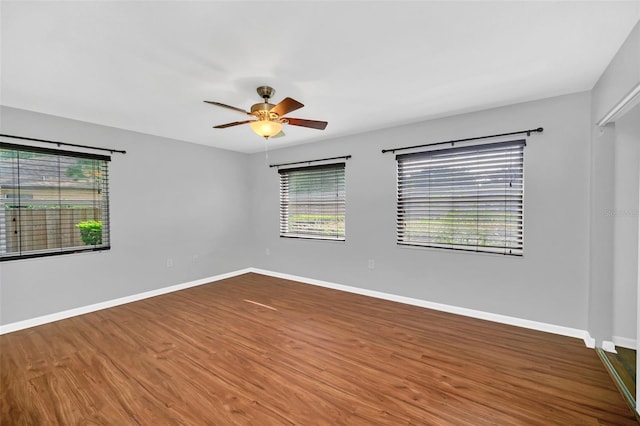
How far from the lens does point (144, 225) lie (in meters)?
4.27

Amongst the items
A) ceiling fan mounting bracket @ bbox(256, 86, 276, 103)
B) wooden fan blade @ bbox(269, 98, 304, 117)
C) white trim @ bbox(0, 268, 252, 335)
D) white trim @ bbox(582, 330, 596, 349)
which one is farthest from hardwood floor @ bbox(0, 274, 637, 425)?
ceiling fan mounting bracket @ bbox(256, 86, 276, 103)

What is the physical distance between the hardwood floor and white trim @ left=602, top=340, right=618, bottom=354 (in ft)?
0.36

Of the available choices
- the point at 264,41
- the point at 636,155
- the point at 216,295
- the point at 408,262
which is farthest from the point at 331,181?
the point at 636,155

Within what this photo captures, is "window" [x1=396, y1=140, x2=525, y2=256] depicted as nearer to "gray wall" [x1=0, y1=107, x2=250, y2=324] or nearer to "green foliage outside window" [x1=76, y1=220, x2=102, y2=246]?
"gray wall" [x1=0, y1=107, x2=250, y2=324]

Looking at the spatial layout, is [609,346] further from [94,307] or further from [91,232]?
[91,232]

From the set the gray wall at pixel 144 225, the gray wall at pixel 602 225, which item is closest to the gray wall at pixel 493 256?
the gray wall at pixel 602 225

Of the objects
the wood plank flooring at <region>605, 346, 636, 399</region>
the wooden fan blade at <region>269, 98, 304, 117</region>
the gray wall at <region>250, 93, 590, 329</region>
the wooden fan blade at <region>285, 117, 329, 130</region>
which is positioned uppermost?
the wooden fan blade at <region>269, 98, 304, 117</region>

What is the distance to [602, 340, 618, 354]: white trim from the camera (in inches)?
100

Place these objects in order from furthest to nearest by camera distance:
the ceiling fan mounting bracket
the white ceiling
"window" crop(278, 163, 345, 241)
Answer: "window" crop(278, 163, 345, 241), the ceiling fan mounting bracket, the white ceiling

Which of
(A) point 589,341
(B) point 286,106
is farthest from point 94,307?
(A) point 589,341

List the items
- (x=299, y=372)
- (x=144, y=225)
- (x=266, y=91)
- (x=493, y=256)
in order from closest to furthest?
(x=299, y=372) < (x=266, y=91) < (x=493, y=256) < (x=144, y=225)

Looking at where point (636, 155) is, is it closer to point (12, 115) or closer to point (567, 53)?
point (567, 53)

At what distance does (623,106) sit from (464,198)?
1600 millimetres

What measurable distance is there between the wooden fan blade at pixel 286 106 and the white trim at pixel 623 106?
2.26m
